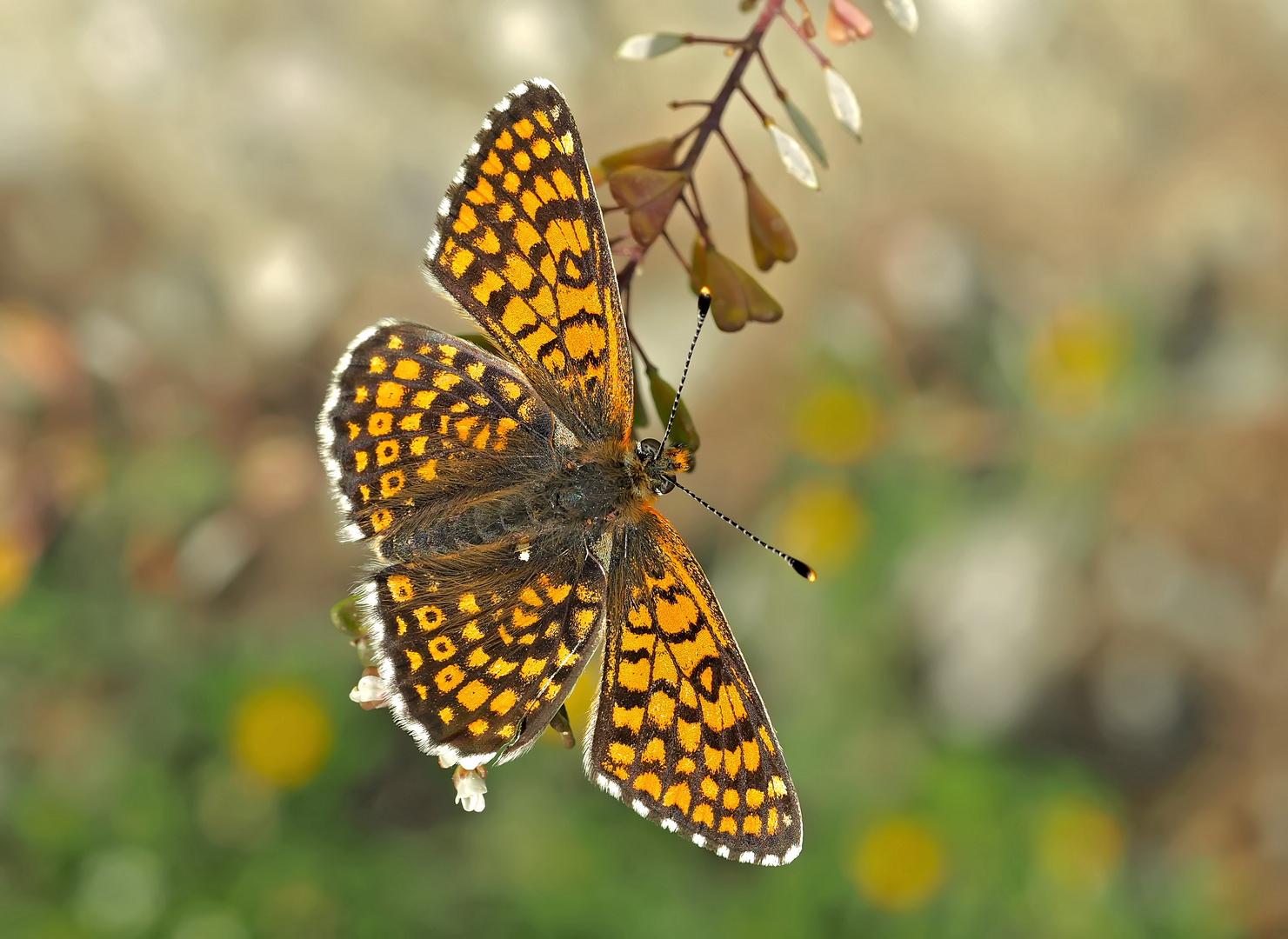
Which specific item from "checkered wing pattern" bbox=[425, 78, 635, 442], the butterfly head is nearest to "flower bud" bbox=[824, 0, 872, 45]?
"checkered wing pattern" bbox=[425, 78, 635, 442]

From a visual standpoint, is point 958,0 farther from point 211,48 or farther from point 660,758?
point 660,758

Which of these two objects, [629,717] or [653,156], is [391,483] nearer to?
[629,717]

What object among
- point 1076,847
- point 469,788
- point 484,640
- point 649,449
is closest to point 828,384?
point 1076,847

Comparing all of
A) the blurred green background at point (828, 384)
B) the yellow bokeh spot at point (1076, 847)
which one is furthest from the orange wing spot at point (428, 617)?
the yellow bokeh spot at point (1076, 847)

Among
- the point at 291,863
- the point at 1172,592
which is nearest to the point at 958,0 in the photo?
the point at 1172,592

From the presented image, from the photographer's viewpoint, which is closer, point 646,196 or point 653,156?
point 646,196

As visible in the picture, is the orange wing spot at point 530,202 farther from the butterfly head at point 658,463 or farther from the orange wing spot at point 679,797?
the orange wing spot at point 679,797

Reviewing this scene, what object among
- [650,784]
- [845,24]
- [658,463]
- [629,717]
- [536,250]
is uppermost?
[845,24]
